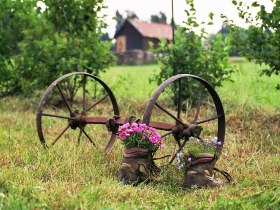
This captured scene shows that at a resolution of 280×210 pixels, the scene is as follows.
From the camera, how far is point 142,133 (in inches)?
146

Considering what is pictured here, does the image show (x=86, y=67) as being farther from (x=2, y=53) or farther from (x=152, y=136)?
(x=152, y=136)

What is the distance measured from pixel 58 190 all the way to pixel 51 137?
239 centimetres

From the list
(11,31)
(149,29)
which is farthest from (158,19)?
(11,31)

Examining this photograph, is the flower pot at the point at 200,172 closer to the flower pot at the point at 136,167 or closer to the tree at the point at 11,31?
the flower pot at the point at 136,167

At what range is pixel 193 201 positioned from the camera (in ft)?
10.8

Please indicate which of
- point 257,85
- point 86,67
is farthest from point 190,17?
point 257,85

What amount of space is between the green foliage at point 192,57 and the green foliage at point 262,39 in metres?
0.73

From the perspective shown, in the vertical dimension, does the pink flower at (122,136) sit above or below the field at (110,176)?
above

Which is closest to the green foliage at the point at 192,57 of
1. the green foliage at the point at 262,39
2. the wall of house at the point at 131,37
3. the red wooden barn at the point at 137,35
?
the green foliage at the point at 262,39

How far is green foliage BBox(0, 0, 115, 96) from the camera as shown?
7.64m

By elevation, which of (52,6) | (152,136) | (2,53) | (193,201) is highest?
(52,6)

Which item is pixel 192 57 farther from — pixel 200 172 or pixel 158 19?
pixel 158 19

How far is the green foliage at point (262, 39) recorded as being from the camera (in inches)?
229

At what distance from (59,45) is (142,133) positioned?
4.23 metres
